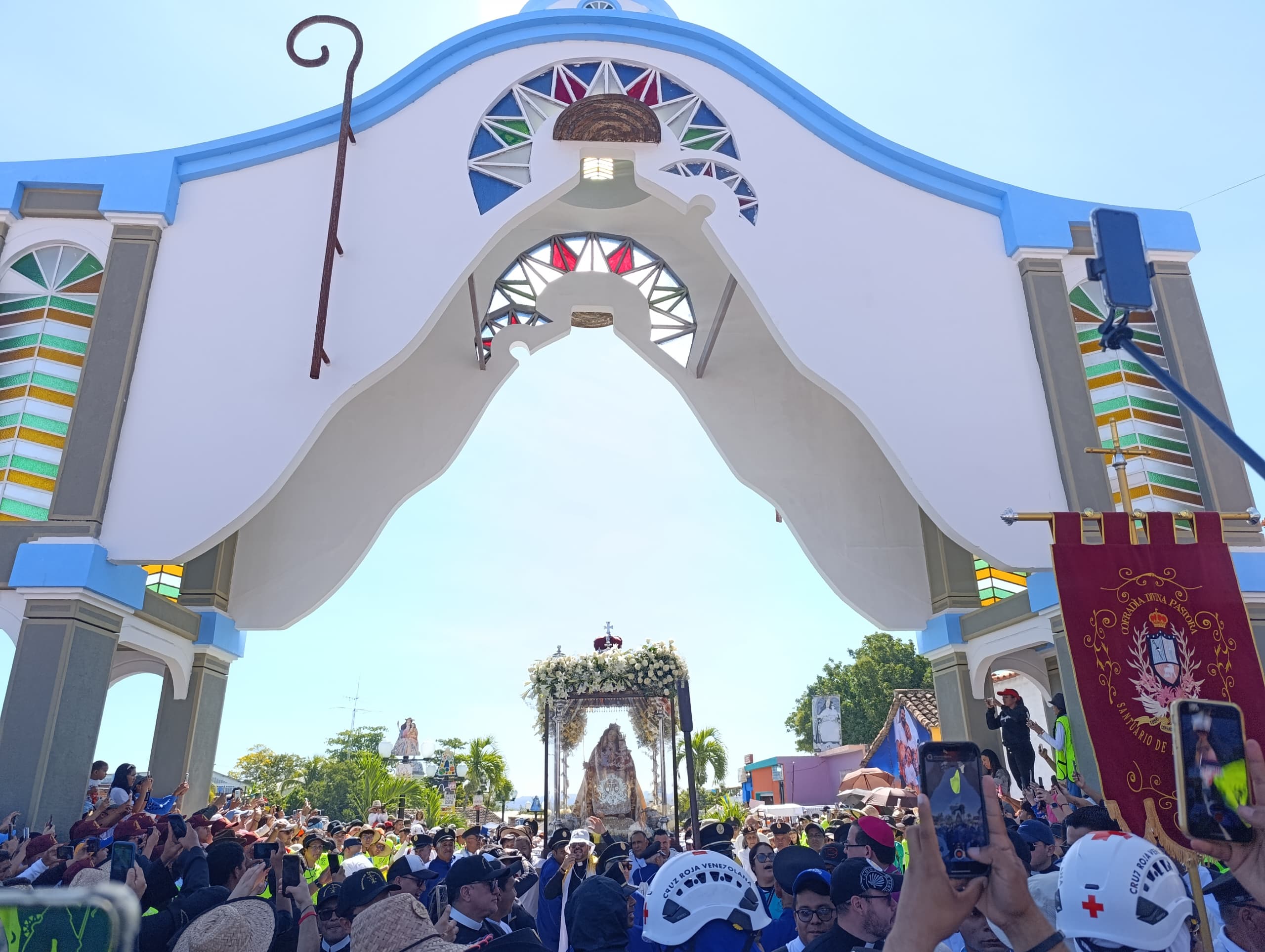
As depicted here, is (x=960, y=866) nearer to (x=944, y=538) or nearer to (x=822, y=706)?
(x=944, y=538)

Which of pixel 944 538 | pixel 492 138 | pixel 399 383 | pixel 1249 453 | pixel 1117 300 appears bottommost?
pixel 1249 453

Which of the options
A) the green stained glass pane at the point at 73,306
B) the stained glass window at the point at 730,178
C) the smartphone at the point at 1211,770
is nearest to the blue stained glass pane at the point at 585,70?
the stained glass window at the point at 730,178

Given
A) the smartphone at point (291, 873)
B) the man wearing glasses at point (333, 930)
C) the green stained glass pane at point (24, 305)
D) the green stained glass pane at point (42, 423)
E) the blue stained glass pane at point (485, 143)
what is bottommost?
the man wearing glasses at point (333, 930)

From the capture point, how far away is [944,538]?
13.2 m

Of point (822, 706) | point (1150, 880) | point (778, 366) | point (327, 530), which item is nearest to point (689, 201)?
point (778, 366)

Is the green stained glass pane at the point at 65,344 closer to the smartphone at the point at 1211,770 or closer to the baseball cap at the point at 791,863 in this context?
the baseball cap at the point at 791,863

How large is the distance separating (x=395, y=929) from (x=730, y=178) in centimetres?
1063

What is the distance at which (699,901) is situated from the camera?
3.09m

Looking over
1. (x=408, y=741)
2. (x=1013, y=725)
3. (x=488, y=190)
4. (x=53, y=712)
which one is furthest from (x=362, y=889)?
(x=408, y=741)

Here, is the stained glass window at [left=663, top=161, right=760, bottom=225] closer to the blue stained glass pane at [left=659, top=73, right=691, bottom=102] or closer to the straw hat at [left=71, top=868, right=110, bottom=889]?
the blue stained glass pane at [left=659, top=73, right=691, bottom=102]

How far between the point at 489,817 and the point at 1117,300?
32.1 metres

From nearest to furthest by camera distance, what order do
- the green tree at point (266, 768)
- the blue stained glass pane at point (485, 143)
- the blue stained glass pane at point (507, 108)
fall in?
the blue stained glass pane at point (485, 143) < the blue stained glass pane at point (507, 108) < the green tree at point (266, 768)

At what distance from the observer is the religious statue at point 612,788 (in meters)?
13.7

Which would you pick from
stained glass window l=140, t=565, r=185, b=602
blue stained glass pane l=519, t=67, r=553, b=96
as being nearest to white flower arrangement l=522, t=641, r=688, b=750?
stained glass window l=140, t=565, r=185, b=602
